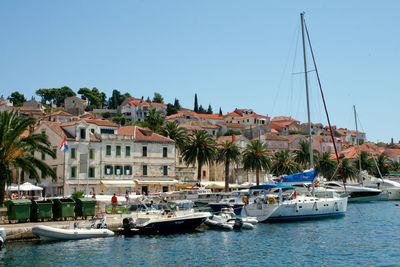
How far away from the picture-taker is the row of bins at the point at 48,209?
32250mm

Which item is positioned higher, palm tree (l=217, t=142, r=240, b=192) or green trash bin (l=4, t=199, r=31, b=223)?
palm tree (l=217, t=142, r=240, b=192)

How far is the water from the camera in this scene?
954 inches

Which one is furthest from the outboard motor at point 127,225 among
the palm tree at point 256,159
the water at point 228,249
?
the palm tree at point 256,159

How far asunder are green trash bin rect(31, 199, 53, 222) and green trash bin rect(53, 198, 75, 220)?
74 centimetres

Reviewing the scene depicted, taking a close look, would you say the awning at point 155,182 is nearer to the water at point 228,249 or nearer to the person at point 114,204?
the person at point 114,204

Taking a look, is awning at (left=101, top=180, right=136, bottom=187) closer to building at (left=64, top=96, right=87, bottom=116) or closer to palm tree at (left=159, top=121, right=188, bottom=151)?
palm tree at (left=159, top=121, right=188, bottom=151)

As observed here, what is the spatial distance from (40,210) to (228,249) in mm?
14335

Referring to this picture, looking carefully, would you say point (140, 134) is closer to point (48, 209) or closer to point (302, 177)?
point (302, 177)

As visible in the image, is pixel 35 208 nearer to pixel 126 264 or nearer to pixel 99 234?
pixel 99 234

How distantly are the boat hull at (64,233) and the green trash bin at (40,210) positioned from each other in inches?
143

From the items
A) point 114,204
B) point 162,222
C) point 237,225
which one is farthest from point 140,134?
point 162,222

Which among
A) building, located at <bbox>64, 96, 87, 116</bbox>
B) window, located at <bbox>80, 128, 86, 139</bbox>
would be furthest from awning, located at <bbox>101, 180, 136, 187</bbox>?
building, located at <bbox>64, 96, 87, 116</bbox>

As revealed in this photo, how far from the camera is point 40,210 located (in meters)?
33.2

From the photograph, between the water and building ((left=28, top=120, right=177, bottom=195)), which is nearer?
the water
